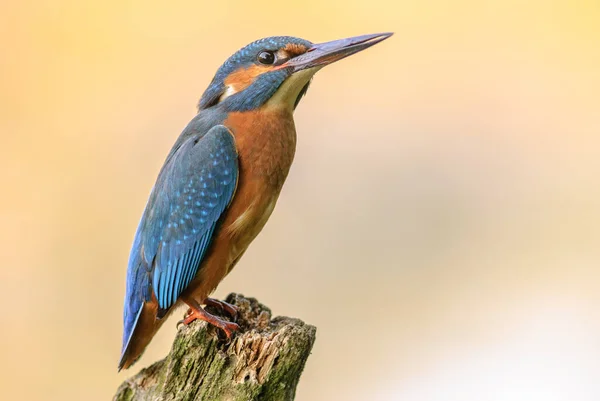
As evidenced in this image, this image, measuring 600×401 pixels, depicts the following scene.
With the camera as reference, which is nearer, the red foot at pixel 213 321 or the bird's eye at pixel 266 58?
the red foot at pixel 213 321

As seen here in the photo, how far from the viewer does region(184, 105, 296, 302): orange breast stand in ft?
11.2

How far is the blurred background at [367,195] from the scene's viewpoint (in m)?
5.95

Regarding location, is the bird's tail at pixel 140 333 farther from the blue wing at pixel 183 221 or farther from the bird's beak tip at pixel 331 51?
the bird's beak tip at pixel 331 51

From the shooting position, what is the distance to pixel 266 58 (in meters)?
3.50

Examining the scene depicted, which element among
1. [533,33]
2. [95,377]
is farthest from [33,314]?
[533,33]

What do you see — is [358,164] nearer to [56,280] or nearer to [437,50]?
[437,50]

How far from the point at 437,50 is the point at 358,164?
160 centimetres

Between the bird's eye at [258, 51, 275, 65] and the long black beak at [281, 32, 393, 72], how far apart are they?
2.8 inches

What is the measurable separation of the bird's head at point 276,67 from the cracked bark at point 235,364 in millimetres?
1006

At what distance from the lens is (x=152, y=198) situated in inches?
139

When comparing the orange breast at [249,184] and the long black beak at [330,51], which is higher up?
the long black beak at [330,51]

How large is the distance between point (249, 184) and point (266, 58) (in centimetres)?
57

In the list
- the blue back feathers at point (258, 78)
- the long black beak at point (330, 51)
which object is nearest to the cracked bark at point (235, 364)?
the blue back feathers at point (258, 78)

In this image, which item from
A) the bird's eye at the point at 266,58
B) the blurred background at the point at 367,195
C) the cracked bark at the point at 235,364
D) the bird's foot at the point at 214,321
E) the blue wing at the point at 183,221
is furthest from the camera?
the blurred background at the point at 367,195
